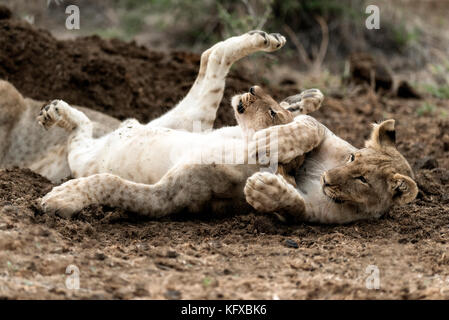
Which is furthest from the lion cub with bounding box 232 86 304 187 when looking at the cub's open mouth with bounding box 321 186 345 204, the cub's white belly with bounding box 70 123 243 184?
the cub's open mouth with bounding box 321 186 345 204

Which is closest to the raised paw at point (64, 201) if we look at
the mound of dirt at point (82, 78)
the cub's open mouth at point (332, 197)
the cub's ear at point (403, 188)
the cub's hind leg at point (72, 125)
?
the cub's hind leg at point (72, 125)

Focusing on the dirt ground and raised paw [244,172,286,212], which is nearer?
the dirt ground

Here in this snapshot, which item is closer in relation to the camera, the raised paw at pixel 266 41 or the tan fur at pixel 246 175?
the tan fur at pixel 246 175

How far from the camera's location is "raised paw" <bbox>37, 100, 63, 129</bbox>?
17.0 feet

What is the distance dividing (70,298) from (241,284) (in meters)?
0.78

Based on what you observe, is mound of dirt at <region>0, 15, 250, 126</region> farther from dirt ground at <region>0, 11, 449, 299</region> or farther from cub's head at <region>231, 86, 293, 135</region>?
cub's head at <region>231, 86, 293, 135</region>

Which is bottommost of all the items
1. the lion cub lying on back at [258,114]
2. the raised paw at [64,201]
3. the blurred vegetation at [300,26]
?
the raised paw at [64,201]

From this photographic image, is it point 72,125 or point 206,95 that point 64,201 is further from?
point 206,95

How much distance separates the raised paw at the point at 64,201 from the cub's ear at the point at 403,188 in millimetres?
1832

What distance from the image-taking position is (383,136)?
4.36m

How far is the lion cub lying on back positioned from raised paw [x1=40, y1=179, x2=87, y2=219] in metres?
1.09

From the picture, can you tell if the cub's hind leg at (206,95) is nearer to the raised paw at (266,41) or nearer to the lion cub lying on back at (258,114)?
the raised paw at (266,41)

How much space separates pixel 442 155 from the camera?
6.24m

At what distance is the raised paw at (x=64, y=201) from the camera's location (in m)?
4.02
